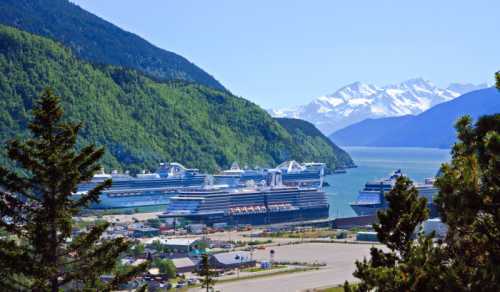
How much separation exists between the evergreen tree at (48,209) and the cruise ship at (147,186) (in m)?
90.9

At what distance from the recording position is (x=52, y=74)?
5586 inches

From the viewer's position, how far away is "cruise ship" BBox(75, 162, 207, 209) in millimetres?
111875

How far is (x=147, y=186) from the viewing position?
11756 cm

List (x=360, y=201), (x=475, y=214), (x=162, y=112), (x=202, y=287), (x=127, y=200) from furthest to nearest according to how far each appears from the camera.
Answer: (x=162, y=112) < (x=127, y=200) < (x=360, y=201) < (x=202, y=287) < (x=475, y=214)

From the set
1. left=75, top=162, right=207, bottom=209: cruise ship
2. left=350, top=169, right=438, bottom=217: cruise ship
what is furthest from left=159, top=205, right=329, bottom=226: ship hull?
left=75, top=162, right=207, bottom=209: cruise ship

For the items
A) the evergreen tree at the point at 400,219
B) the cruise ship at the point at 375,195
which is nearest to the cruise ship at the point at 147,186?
the cruise ship at the point at 375,195

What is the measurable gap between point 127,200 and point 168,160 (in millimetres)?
32994

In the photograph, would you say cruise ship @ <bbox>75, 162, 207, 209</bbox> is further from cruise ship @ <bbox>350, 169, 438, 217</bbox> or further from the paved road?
the paved road

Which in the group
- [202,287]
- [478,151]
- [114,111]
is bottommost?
[202,287]

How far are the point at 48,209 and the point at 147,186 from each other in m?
102

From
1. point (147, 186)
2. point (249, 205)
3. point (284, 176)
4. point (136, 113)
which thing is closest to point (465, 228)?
point (249, 205)

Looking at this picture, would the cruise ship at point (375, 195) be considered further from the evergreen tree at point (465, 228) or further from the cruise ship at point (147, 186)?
the evergreen tree at point (465, 228)

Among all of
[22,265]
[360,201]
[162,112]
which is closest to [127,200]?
[360,201]

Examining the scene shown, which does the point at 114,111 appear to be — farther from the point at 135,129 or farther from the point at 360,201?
the point at 360,201
